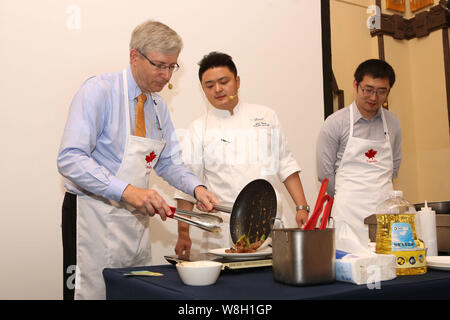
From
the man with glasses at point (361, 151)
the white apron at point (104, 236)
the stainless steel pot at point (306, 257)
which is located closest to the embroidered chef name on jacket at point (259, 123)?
the man with glasses at point (361, 151)

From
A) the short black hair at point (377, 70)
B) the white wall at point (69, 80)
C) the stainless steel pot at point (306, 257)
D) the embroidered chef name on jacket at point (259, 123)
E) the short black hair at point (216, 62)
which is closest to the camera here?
the stainless steel pot at point (306, 257)

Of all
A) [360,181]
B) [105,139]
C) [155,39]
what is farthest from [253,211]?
[360,181]

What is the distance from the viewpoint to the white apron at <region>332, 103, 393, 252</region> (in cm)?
230

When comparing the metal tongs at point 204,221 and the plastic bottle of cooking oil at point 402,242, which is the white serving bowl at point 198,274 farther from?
the plastic bottle of cooking oil at point 402,242

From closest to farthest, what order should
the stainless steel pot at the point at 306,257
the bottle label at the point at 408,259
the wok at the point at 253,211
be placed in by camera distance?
the stainless steel pot at the point at 306,257, the bottle label at the point at 408,259, the wok at the point at 253,211

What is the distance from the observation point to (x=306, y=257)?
3.01ft

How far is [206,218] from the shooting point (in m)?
1.17

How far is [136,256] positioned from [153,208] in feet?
1.19

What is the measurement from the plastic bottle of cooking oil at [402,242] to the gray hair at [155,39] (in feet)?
3.04

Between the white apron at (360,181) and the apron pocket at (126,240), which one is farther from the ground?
the white apron at (360,181)

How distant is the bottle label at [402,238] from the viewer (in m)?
1.04
